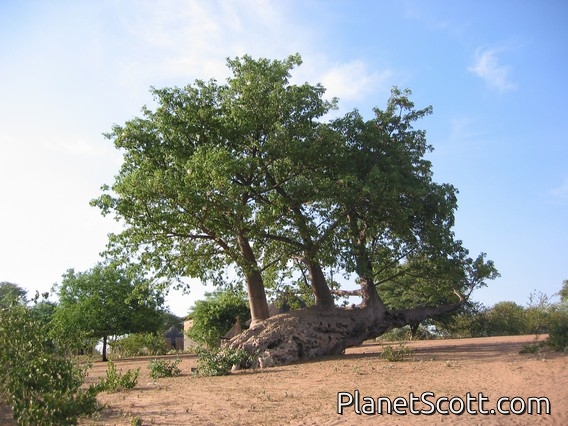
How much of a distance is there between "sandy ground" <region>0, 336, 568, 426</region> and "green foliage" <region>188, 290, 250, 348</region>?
2016 centimetres

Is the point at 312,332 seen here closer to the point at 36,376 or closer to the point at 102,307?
the point at 36,376

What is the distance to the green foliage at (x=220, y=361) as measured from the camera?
15.0m

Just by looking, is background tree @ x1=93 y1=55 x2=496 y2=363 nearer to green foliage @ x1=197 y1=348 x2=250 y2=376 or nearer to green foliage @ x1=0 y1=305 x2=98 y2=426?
green foliage @ x1=197 y1=348 x2=250 y2=376

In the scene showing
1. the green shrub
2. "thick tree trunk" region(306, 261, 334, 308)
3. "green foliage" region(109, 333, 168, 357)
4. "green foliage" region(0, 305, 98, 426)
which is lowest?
"green foliage" region(109, 333, 168, 357)

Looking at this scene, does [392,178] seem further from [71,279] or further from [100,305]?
[71,279]

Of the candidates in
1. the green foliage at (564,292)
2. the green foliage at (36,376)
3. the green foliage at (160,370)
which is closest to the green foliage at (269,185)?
the green foliage at (160,370)

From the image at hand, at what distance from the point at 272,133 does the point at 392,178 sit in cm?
443

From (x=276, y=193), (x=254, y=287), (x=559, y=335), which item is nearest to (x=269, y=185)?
(x=276, y=193)

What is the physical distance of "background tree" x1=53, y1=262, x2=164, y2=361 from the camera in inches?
1193

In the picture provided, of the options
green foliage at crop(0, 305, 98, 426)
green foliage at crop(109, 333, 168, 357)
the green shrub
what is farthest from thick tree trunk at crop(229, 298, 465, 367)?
green foliage at crop(109, 333, 168, 357)

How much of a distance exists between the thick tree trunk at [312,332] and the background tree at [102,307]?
14.8 m

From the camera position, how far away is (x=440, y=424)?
7.54 m

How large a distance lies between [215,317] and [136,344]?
18.6ft

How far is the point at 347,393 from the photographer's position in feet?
31.4
